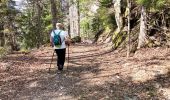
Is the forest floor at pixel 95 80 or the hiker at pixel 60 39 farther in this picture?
the hiker at pixel 60 39

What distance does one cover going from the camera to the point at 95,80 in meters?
10.5

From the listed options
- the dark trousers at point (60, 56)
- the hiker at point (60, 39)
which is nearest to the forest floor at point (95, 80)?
the dark trousers at point (60, 56)

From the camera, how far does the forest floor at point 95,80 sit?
895 centimetres

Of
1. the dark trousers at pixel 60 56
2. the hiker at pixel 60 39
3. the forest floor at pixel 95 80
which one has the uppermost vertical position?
the hiker at pixel 60 39

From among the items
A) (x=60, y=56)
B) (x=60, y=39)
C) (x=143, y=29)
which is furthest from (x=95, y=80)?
(x=143, y=29)

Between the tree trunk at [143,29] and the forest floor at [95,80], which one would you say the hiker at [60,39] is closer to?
the forest floor at [95,80]

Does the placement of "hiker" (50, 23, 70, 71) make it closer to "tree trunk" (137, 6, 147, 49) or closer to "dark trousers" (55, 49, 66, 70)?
"dark trousers" (55, 49, 66, 70)

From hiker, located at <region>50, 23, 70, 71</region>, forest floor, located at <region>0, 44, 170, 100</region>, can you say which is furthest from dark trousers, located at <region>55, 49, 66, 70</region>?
forest floor, located at <region>0, 44, 170, 100</region>

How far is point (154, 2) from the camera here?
35.3ft

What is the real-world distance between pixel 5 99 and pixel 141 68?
502 cm

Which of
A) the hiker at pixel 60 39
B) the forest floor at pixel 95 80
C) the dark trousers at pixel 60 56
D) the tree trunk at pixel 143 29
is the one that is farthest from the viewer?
the tree trunk at pixel 143 29

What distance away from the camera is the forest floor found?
895cm

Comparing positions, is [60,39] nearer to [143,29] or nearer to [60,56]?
[60,56]

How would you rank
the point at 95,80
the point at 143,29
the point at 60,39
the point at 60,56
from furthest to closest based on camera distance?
the point at 143,29 → the point at 60,56 → the point at 60,39 → the point at 95,80
